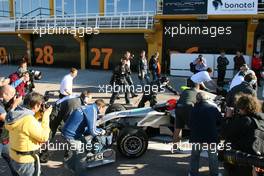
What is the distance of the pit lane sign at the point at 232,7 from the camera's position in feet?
56.1

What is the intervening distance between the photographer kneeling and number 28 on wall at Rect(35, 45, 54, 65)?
2167cm

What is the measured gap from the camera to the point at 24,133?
14.0 ft

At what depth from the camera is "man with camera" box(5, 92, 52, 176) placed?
4262 millimetres

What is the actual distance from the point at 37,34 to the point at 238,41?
537 inches

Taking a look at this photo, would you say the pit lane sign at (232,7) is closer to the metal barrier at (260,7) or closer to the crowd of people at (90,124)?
the metal barrier at (260,7)

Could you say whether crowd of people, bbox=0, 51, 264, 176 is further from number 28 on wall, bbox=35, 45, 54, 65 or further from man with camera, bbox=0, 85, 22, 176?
number 28 on wall, bbox=35, 45, 54, 65

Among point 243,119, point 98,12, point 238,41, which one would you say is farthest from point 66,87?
point 98,12

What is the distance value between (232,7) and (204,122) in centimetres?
1313

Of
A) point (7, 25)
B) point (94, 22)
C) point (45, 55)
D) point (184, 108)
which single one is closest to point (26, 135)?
point (184, 108)

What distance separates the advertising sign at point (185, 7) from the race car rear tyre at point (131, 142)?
12546 millimetres

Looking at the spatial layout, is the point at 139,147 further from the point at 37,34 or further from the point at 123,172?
the point at 37,34

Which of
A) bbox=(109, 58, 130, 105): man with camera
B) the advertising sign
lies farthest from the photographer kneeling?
the advertising sign

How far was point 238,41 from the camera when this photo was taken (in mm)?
18641

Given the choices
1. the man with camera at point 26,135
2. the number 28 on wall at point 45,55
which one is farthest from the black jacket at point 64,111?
the number 28 on wall at point 45,55
